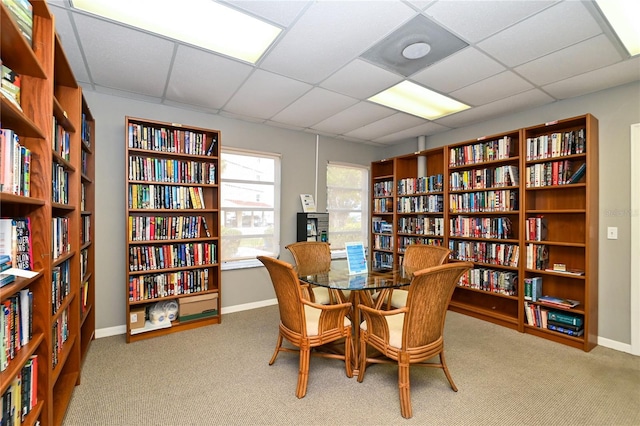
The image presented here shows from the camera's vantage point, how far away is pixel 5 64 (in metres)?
1.38

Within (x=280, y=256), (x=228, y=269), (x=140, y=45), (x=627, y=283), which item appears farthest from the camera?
(x=280, y=256)

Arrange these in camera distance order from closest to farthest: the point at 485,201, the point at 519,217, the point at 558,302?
the point at 558,302 → the point at 519,217 → the point at 485,201

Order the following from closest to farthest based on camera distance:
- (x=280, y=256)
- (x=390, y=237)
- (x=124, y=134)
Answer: (x=124, y=134) < (x=280, y=256) < (x=390, y=237)

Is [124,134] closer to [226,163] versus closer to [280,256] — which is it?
[226,163]

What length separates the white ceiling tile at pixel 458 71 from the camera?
8.07ft

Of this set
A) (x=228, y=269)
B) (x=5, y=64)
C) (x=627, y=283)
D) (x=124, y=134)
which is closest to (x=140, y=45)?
(x=5, y=64)

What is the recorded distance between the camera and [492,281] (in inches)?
146

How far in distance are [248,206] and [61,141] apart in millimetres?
2388

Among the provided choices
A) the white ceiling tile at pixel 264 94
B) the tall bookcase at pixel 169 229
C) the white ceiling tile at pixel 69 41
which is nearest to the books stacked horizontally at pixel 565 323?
the white ceiling tile at pixel 264 94

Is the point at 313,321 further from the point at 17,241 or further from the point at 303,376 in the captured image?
the point at 17,241

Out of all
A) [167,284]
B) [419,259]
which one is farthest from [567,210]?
[167,284]

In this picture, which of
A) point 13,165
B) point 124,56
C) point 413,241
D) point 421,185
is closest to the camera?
point 13,165

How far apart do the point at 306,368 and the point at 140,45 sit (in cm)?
278

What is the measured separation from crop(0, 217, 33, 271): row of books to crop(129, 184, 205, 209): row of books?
184cm
